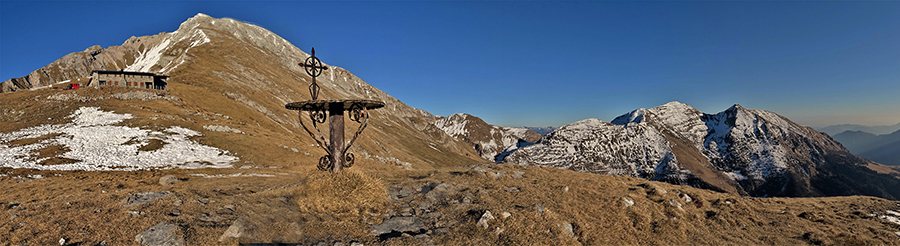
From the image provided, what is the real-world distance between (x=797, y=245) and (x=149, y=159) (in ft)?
153

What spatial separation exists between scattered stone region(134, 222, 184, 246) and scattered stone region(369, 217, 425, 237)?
17.3 feet

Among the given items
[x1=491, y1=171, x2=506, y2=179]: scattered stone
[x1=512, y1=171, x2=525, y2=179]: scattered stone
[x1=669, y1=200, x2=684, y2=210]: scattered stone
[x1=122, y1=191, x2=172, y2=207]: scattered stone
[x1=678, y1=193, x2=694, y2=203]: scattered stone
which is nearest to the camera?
[x1=122, y1=191, x2=172, y2=207]: scattered stone

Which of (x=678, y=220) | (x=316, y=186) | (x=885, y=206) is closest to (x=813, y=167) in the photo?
(x=885, y=206)

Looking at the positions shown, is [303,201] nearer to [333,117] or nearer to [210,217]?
[210,217]

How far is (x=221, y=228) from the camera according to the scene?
9227mm

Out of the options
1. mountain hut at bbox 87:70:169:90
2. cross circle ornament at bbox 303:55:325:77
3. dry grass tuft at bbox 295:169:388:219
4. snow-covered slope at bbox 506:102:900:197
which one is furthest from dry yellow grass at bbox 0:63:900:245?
snow-covered slope at bbox 506:102:900:197

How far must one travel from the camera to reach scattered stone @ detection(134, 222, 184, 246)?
320 inches

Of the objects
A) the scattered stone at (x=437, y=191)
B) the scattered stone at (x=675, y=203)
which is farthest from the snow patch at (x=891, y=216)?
the scattered stone at (x=437, y=191)

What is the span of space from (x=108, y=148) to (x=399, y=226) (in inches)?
1481

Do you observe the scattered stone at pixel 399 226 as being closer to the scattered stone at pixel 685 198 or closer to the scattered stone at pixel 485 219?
the scattered stone at pixel 485 219

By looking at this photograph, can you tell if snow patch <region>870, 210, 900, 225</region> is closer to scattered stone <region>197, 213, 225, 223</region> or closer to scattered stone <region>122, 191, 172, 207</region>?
scattered stone <region>197, 213, 225, 223</region>

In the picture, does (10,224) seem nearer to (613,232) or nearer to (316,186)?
(316,186)

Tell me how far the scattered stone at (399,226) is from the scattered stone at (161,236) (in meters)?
5.27

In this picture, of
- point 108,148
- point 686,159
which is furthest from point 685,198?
point 686,159
